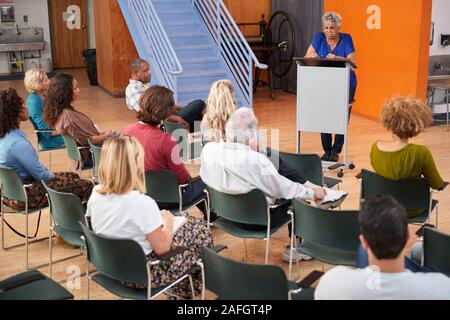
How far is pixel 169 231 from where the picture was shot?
3492mm

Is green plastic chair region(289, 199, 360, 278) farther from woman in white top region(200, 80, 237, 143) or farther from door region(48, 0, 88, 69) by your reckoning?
door region(48, 0, 88, 69)

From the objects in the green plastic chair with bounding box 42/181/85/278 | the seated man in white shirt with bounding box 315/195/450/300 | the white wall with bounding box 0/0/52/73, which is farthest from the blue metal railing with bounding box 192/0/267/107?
the seated man in white shirt with bounding box 315/195/450/300

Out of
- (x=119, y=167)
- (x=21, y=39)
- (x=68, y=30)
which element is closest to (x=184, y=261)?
(x=119, y=167)

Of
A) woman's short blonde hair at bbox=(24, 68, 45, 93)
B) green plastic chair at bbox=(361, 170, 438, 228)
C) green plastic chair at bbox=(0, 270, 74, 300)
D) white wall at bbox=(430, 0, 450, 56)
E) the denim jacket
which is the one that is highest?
white wall at bbox=(430, 0, 450, 56)

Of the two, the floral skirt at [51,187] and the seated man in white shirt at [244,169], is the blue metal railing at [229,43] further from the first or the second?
the seated man in white shirt at [244,169]

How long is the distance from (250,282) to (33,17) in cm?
1349

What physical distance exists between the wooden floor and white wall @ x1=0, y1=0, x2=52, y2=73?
1.09 metres

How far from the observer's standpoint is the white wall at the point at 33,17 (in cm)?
1466

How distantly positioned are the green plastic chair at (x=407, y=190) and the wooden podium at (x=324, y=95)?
227 cm

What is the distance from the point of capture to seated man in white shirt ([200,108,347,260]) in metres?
4.16

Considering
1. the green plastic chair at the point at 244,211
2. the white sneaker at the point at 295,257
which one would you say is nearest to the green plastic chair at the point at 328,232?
the green plastic chair at the point at 244,211

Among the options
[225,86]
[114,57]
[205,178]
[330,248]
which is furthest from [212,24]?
[330,248]

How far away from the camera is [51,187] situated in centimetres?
480

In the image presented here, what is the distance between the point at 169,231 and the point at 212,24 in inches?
288
